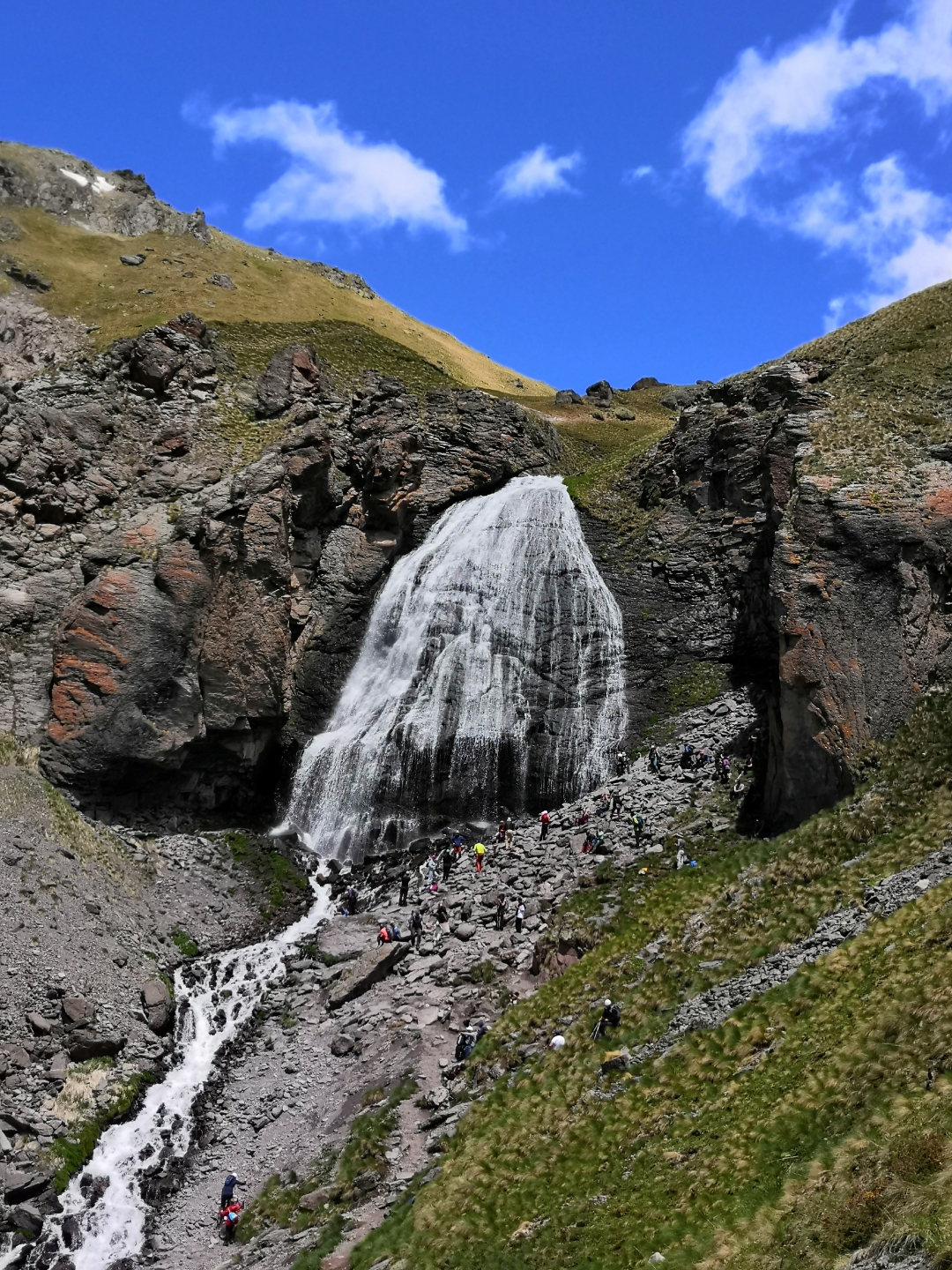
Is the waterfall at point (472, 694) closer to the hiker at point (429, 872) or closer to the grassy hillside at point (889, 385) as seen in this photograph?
the hiker at point (429, 872)

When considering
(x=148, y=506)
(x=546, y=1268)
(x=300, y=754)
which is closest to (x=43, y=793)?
(x=300, y=754)

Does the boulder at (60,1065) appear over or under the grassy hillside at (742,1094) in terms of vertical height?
under

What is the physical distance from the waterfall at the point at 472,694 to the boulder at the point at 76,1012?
577 inches

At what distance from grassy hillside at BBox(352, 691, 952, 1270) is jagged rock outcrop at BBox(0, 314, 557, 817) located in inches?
899

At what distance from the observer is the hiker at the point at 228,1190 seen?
23.4 meters

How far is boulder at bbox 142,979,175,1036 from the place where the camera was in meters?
30.2

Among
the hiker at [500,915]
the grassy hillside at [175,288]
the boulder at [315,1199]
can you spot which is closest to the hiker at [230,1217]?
the boulder at [315,1199]

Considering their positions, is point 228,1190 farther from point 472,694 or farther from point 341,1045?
point 472,694

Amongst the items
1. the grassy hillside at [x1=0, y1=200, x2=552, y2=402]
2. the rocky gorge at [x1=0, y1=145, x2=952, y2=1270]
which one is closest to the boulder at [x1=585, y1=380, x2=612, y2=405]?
the grassy hillside at [x1=0, y1=200, x2=552, y2=402]

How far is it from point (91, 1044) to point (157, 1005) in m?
3.10

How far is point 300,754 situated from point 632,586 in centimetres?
2128

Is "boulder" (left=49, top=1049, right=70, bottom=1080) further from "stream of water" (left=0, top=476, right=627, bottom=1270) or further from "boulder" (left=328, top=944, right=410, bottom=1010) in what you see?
"boulder" (left=328, top=944, right=410, bottom=1010)

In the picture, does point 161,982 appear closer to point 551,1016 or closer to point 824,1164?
point 551,1016

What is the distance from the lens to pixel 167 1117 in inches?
1064
